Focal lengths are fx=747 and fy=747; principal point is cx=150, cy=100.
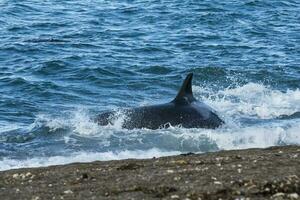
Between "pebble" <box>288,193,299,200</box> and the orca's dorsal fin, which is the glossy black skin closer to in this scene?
the orca's dorsal fin

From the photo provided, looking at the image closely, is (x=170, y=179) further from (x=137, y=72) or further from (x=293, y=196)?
(x=137, y=72)

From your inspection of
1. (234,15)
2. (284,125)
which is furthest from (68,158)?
(234,15)

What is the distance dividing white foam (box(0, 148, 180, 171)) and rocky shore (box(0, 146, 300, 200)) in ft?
10.2

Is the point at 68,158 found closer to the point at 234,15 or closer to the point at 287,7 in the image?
the point at 234,15

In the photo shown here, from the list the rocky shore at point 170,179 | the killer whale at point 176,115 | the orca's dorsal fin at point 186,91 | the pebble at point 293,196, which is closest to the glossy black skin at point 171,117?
the killer whale at point 176,115

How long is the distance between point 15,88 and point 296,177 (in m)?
14.2

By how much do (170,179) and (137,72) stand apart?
1467cm

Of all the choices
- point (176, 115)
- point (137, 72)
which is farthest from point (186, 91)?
point (137, 72)

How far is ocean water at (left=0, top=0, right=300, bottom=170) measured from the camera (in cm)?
1658

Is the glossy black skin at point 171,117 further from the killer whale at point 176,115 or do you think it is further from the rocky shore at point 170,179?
the rocky shore at point 170,179

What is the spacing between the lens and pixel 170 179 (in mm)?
9469

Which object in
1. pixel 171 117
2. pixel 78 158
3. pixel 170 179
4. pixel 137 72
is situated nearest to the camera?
pixel 170 179

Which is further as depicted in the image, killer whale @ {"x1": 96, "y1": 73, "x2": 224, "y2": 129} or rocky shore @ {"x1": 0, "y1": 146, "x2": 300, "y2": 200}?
killer whale @ {"x1": 96, "y1": 73, "x2": 224, "y2": 129}

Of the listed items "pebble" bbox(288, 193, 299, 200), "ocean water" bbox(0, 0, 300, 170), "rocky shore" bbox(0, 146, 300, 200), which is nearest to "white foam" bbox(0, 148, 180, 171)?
"ocean water" bbox(0, 0, 300, 170)
